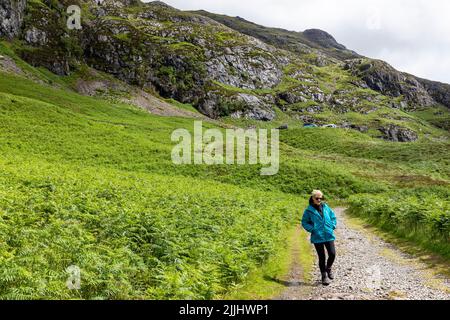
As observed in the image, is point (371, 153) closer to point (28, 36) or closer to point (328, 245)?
point (328, 245)

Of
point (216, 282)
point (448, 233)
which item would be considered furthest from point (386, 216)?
point (216, 282)

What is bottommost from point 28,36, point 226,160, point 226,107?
point 226,160

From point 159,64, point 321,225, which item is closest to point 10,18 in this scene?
point 159,64

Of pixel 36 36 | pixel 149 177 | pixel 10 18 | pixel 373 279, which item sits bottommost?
pixel 149 177

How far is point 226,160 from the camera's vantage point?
6631cm

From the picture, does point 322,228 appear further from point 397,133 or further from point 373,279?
point 397,133

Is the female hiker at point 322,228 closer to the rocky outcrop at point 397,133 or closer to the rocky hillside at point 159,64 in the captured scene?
the rocky hillside at point 159,64

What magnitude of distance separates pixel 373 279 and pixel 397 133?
17315 cm

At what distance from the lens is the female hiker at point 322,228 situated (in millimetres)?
14164

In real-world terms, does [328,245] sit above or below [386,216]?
above

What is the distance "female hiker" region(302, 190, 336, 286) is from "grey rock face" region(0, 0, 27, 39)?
146 metres

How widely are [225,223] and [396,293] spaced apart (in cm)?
1076

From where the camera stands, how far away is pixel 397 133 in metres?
172

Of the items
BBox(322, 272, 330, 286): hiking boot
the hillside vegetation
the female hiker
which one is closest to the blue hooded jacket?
the female hiker
